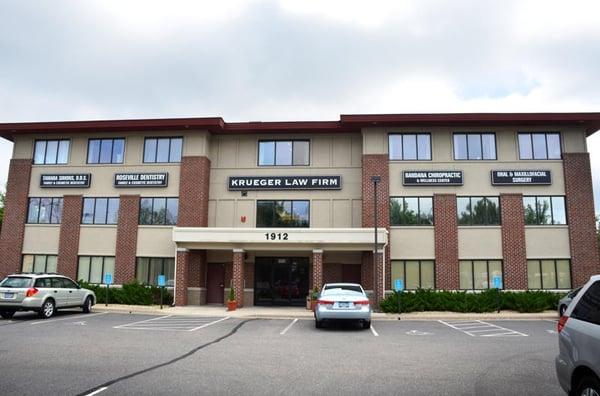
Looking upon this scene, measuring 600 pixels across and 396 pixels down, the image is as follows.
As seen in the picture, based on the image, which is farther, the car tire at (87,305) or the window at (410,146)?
the window at (410,146)

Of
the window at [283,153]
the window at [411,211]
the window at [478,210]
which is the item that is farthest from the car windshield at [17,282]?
the window at [478,210]

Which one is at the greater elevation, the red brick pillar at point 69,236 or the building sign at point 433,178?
the building sign at point 433,178

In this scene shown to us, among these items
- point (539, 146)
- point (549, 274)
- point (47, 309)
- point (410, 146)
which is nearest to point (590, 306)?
point (47, 309)

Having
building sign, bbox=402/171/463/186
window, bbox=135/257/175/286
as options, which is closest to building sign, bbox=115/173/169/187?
window, bbox=135/257/175/286

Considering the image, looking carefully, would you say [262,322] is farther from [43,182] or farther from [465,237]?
[43,182]

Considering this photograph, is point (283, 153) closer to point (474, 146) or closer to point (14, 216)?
point (474, 146)

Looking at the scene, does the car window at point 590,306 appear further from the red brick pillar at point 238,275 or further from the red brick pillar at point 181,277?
the red brick pillar at point 181,277

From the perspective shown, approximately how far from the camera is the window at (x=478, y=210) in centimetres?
2550

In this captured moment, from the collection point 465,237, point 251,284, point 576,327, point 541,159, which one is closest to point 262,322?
point 251,284

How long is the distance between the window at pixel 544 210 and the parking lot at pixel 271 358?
894cm

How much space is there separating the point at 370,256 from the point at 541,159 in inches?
399

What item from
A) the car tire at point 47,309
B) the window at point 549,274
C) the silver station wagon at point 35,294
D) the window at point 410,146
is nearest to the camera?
the silver station wagon at point 35,294

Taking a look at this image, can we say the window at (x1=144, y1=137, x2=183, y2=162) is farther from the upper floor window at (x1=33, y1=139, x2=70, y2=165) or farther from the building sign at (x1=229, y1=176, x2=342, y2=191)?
the upper floor window at (x1=33, y1=139, x2=70, y2=165)

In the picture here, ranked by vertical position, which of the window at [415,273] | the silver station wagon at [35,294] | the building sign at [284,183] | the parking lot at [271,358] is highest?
the building sign at [284,183]
